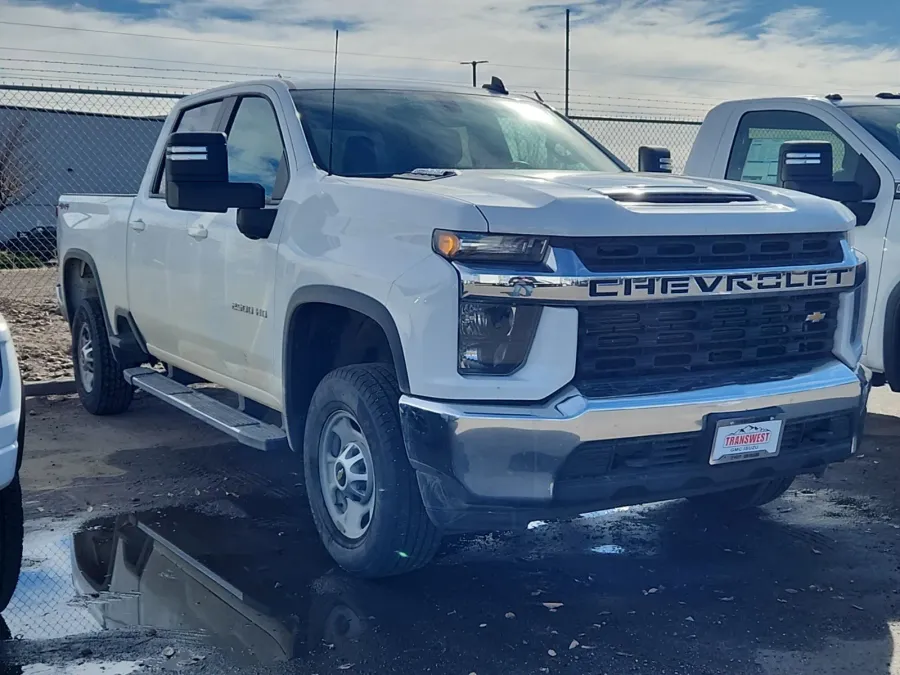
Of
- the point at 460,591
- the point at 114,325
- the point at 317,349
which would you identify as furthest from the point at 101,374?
the point at 460,591

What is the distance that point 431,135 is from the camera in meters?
4.98

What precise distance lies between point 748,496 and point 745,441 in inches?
54.4

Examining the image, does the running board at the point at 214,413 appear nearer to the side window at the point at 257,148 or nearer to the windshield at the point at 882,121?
the side window at the point at 257,148

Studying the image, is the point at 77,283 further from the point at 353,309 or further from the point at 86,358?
the point at 353,309

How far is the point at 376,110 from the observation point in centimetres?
501

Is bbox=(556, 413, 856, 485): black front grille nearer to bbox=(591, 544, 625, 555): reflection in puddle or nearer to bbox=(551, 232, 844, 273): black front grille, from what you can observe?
bbox=(551, 232, 844, 273): black front grille

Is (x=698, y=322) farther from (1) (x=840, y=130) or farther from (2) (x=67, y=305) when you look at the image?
(2) (x=67, y=305)

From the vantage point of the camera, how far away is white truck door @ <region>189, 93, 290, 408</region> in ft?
15.5

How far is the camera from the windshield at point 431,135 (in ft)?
15.6

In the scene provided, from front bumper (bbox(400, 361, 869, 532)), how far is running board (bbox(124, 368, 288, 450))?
1193 mm

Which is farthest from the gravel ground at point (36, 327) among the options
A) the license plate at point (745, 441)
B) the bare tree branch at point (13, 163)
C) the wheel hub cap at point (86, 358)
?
the bare tree branch at point (13, 163)

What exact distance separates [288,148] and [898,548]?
323 centimetres

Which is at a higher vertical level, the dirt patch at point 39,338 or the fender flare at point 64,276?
the fender flare at point 64,276

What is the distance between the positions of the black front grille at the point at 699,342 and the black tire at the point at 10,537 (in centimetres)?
204
